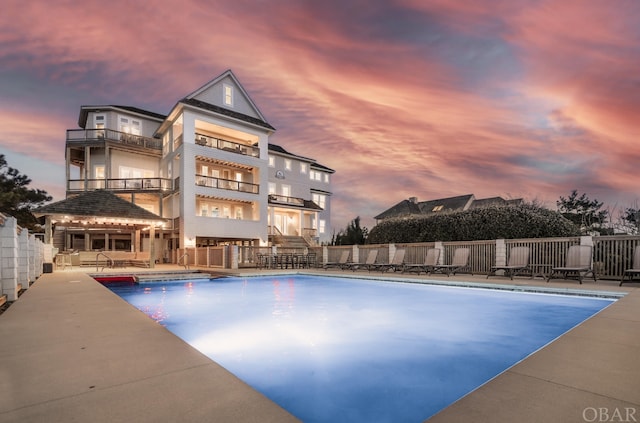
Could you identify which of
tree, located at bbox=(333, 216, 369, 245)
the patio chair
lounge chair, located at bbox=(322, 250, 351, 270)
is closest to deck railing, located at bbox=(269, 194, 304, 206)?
tree, located at bbox=(333, 216, 369, 245)

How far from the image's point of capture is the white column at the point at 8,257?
19.7ft

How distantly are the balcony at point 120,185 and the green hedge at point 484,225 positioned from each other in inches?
629

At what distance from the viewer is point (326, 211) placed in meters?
36.2

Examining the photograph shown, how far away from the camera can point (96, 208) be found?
16.0m

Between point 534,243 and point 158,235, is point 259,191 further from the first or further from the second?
point 534,243

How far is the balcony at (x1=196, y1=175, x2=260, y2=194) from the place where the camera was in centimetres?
2333

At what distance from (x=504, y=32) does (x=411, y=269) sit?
9.92m

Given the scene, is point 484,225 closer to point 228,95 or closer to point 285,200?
point 285,200

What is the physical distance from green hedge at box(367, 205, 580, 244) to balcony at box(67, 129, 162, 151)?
19004 millimetres

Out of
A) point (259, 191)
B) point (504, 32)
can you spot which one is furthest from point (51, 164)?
point (504, 32)

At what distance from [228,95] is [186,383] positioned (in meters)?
25.9

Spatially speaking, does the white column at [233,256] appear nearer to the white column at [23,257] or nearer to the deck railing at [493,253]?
the deck railing at [493,253]

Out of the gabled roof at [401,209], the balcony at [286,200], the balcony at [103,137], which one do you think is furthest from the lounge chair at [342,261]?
the gabled roof at [401,209]

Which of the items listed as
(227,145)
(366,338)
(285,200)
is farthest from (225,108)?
(366,338)
